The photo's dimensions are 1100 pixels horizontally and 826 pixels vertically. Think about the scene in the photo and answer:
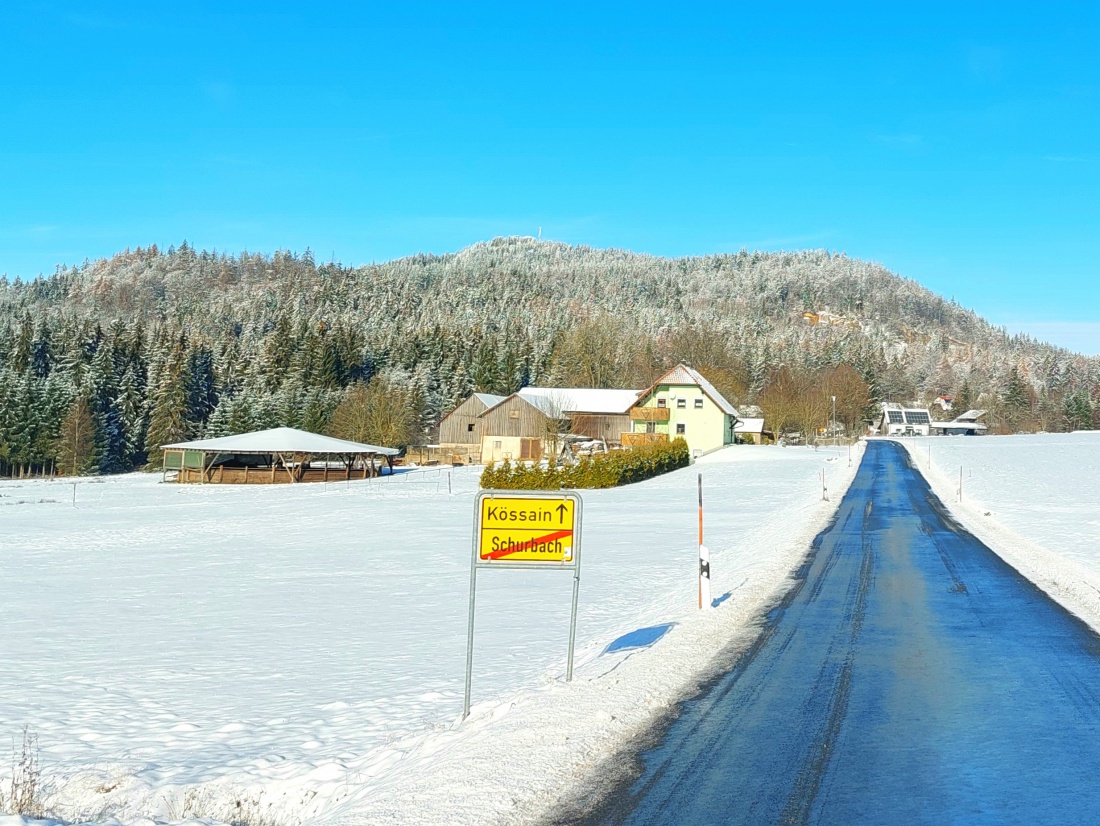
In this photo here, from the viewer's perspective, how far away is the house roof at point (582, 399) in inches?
3238

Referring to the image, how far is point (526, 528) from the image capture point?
332 inches

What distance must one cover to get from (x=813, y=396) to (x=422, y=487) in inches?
3022

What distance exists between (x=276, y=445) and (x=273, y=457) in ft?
7.45

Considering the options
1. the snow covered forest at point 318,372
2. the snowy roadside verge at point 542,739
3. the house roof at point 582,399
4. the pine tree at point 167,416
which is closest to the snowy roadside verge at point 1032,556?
the snowy roadside verge at point 542,739

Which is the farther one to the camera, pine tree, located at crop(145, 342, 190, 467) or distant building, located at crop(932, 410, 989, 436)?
distant building, located at crop(932, 410, 989, 436)

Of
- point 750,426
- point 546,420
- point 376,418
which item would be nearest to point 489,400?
point 546,420

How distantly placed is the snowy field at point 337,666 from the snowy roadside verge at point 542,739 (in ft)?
0.09

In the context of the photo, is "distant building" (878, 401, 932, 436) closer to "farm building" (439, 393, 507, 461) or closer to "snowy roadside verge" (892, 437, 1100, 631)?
"farm building" (439, 393, 507, 461)

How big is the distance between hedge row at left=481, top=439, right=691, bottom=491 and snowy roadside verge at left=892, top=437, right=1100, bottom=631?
53.4 ft

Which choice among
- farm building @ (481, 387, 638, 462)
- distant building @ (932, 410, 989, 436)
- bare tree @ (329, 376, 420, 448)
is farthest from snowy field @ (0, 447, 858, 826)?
distant building @ (932, 410, 989, 436)

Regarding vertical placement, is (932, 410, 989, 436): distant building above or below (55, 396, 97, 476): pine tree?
above

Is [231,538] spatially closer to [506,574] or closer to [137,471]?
[506,574]

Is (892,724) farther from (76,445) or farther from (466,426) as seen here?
(76,445)

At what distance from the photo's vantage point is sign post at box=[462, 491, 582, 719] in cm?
838
